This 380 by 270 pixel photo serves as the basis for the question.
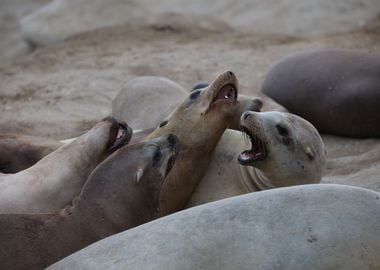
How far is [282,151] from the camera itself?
466cm

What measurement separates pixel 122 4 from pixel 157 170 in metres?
6.74

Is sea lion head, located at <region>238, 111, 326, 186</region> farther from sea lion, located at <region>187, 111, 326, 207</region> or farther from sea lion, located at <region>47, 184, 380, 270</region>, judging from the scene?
sea lion, located at <region>47, 184, 380, 270</region>

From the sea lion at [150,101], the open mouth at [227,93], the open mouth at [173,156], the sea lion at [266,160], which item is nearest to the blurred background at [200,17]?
the sea lion at [150,101]

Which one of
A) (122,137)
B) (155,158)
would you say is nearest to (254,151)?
(155,158)

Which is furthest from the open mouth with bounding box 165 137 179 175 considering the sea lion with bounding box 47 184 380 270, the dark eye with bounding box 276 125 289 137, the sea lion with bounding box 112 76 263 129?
the sea lion with bounding box 112 76 263 129

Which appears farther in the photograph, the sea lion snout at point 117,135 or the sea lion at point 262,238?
the sea lion snout at point 117,135

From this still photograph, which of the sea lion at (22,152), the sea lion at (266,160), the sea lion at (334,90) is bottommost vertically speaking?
the sea lion at (334,90)

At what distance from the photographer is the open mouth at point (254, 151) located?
461 centimetres

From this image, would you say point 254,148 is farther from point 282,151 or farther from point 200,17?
point 200,17

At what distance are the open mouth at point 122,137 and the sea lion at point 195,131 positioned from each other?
0.48 ft

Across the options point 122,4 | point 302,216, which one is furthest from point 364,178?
point 122,4

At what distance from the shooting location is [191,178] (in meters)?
4.70

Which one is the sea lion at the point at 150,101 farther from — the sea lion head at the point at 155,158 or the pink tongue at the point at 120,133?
the sea lion head at the point at 155,158

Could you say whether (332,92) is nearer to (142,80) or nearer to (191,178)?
(142,80)
